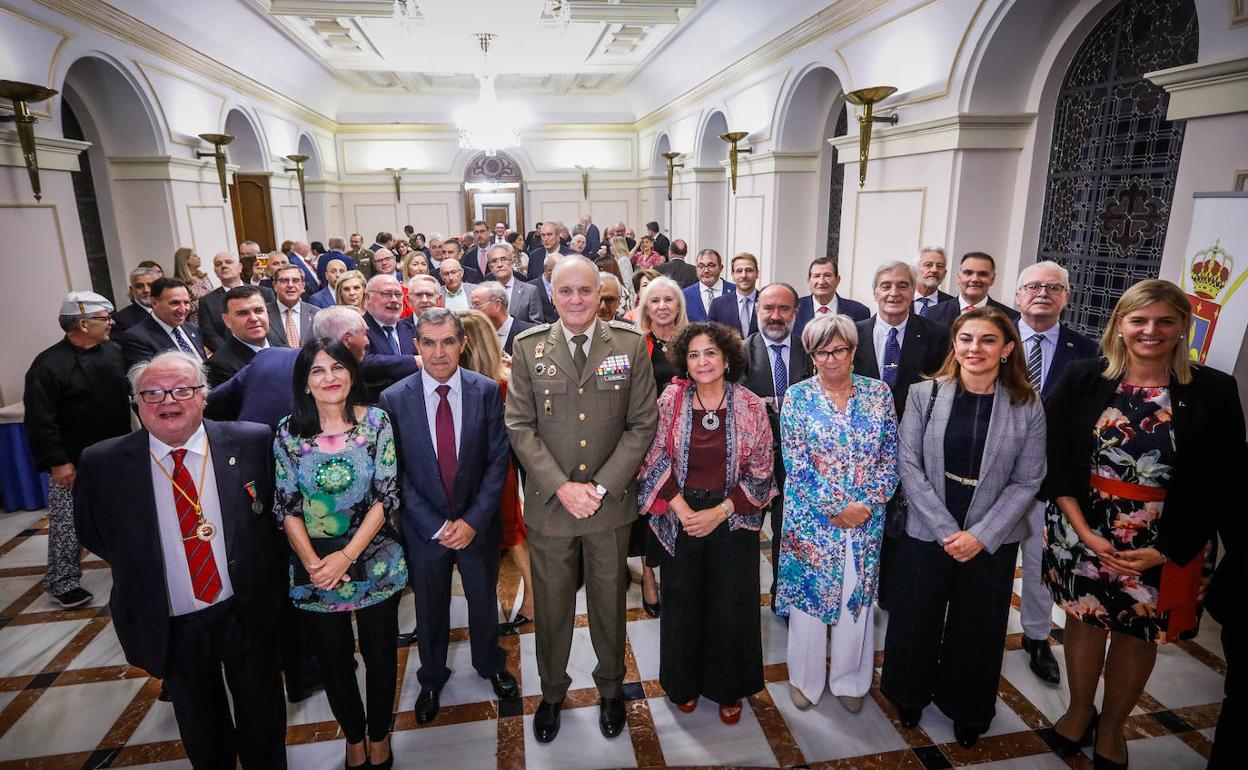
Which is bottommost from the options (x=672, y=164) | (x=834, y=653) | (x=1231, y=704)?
(x=834, y=653)

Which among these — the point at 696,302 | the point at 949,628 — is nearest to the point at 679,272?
the point at 696,302

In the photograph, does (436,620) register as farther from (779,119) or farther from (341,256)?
(779,119)

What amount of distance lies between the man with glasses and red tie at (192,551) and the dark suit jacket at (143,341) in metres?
2.36

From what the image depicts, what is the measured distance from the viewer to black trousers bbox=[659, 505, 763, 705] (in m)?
2.54

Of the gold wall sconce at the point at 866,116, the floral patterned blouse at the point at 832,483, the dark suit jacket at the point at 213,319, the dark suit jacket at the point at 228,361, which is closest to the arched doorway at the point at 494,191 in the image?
the gold wall sconce at the point at 866,116

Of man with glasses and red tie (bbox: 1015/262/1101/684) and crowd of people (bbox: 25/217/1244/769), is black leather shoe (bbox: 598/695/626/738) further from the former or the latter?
man with glasses and red tie (bbox: 1015/262/1101/684)

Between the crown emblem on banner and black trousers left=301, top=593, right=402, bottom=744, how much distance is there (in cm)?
402

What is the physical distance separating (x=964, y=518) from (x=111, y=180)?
887 centimetres

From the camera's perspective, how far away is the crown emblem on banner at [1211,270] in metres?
3.04

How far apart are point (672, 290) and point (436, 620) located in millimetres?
2087

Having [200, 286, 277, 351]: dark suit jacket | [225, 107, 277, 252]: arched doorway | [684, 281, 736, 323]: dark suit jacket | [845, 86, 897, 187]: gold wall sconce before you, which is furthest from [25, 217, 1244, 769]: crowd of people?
[225, 107, 277, 252]: arched doorway

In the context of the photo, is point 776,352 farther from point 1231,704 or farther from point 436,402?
point 1231,704

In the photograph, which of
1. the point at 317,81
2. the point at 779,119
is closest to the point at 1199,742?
the point at 779,119

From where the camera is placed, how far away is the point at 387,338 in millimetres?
3869
